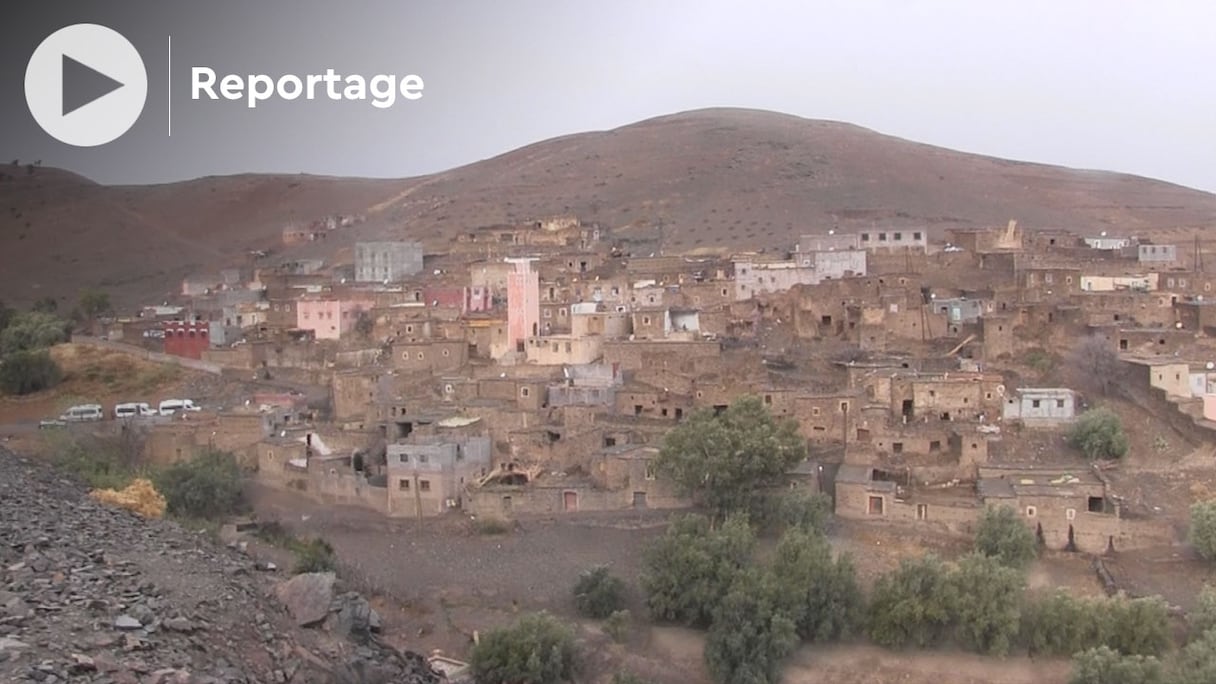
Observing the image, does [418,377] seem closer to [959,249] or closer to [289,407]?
[289,407]

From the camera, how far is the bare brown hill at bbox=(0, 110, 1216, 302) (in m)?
42.4

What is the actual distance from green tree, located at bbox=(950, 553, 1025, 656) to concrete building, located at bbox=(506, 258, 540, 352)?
34.8 feet

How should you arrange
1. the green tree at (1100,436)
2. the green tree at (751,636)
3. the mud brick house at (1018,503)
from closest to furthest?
the green tree at (751,636) < the mud brick house at (1018,503) < the green tree at (1100,436)

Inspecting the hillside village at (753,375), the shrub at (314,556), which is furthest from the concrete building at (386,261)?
the shrub at (314,556)

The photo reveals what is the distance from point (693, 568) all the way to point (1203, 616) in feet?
19.4

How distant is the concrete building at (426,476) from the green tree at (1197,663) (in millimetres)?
9930

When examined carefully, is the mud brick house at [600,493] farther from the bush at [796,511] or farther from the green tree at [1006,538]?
the green tree at [1006,538]

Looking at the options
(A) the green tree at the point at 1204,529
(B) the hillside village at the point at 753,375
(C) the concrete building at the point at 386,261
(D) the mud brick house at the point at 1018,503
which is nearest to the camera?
(A) the green tree at the point at 1204,529

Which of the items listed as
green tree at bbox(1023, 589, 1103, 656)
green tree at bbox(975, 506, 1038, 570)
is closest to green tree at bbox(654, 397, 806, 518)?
green tree at bbox(975, 506, 1038, 570)

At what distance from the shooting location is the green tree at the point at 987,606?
13789mm

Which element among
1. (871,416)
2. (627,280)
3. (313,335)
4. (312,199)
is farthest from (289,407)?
(312,199)

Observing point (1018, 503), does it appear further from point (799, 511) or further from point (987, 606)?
point (799, 511)

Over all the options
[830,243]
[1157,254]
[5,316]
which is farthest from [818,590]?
[5,316]

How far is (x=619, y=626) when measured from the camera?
1483cm
